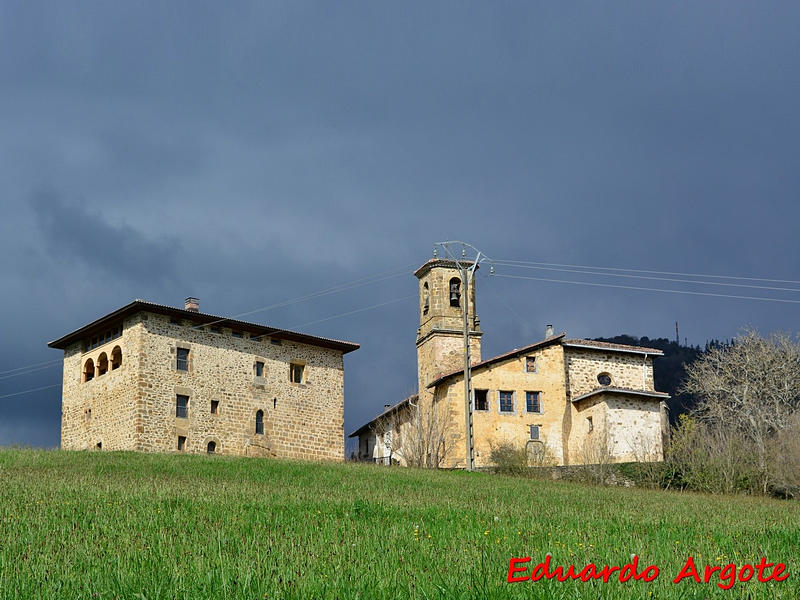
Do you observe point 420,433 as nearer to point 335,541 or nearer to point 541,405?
point 541,405

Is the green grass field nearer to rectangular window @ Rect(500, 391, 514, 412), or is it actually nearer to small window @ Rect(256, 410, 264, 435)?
small window @ Rect(256, 410, 264, 435)

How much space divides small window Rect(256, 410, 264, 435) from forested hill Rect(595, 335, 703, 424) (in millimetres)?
48440

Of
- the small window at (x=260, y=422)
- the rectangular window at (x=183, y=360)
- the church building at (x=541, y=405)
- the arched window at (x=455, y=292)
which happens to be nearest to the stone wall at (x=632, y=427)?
the church building at (x=541, y=405)

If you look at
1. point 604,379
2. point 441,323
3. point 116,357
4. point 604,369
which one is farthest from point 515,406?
point 116,357

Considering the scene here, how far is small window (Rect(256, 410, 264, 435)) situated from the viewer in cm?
4038

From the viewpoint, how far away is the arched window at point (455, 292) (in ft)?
164

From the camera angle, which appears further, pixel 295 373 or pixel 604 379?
pixel 604 379

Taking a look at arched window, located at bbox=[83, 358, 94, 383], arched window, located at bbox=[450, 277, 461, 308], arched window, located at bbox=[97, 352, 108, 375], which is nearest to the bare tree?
arched window, located at bbox=[450, 277, 461, 308]

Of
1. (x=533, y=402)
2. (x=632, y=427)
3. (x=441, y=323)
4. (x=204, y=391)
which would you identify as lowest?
(x=632, y=427)

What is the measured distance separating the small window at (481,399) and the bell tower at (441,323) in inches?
157

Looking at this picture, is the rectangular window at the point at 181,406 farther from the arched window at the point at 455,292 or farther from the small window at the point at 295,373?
the arched window at the point at 455,292

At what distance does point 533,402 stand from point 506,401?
1.49 metres

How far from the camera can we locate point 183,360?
3878 centimetres

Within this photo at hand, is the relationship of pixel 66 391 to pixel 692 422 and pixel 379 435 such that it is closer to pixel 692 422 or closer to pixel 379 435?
pixel 379 435
